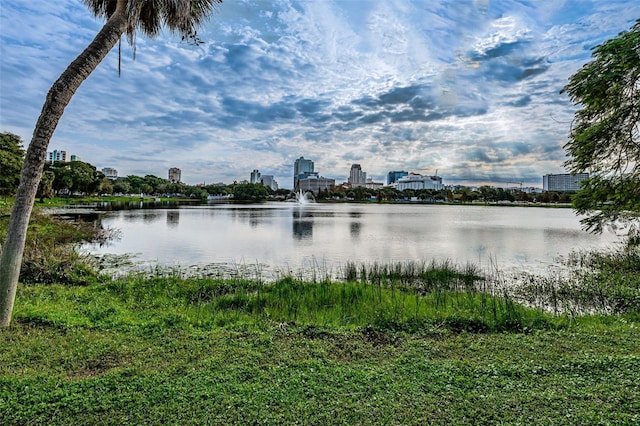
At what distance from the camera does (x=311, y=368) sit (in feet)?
15.2

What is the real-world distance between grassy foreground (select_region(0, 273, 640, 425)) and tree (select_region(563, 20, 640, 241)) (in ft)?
20.6

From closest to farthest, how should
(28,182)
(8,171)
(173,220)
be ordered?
1. (28,182)
2. (8,171)
3. (173,220)

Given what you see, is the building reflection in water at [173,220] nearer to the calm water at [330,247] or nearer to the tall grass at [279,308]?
the calm water at [330,247]

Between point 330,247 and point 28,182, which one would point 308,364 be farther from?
point 330,247

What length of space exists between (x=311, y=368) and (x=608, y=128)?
1212 cm

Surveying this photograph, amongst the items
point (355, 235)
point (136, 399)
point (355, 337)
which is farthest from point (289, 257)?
point (136, 399)

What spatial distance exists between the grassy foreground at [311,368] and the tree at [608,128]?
6.28 m

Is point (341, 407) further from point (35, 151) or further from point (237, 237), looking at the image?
point (237, 237)

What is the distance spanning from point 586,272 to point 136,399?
17.8m

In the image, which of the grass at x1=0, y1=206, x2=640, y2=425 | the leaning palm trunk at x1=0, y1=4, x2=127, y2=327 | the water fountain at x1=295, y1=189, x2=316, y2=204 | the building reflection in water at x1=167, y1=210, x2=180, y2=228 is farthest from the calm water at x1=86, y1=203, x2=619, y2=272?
the water fountain at x1=295, y1=189, x2=316, y2=204

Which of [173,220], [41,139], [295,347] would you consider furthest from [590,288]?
[173,220]

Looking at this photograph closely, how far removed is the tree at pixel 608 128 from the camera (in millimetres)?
9750

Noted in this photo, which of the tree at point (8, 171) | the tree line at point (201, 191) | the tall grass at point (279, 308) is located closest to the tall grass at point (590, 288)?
the tall grass at point (279, 308)

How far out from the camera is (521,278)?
1449 centimetres
